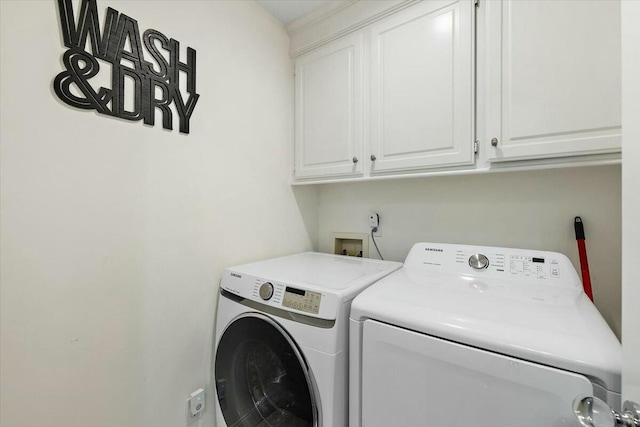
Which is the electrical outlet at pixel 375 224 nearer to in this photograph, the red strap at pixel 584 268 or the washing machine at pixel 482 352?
the washing machine at pixel 482 352

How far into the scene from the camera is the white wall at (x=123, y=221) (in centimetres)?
80

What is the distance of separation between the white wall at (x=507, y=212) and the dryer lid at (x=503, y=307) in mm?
237

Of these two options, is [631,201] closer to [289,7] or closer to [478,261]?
[478,261]

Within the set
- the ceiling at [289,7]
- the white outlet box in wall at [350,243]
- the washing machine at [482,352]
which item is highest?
the ceiling at [289,7]

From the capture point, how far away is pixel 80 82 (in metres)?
0.89

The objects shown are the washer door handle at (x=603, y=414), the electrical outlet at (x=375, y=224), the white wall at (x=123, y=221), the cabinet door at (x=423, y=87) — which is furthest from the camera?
the electrical outlet at (x=375, y=224)

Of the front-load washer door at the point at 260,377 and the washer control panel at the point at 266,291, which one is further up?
the washer control panel at the point at 266,291

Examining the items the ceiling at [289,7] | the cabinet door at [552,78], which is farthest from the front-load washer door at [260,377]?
the ceiling at [289,7]

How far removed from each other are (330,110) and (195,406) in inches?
67.1

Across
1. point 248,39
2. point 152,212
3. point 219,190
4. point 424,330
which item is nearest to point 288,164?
point 219,190

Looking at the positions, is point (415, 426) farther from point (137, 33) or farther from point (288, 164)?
point (137, 33)

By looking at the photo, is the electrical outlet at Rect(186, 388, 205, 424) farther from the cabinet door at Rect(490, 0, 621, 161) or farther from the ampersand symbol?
the cabinet door at Rect(490, 0, 621, 161)

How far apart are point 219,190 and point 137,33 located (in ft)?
2.33

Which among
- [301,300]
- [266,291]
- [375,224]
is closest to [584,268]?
[375,224]
